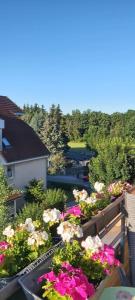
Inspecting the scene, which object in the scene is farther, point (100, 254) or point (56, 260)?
point (100, 254)

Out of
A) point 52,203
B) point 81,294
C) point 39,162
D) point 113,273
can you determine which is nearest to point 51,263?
point 81,294

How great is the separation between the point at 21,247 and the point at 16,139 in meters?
22.9

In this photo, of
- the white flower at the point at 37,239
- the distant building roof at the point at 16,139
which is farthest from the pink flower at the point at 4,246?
the distant building roof at the point at 16,139

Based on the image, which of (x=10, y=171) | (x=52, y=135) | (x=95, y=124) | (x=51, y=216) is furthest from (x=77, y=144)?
(x=51, y=216)

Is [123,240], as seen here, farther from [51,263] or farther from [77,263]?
[51,263]

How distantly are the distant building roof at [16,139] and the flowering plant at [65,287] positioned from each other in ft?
68.2

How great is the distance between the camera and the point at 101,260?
3.22m

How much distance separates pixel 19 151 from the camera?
25.1m

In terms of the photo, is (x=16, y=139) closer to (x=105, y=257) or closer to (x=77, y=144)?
(x=105, y=257)

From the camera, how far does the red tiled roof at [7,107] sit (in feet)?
94.7

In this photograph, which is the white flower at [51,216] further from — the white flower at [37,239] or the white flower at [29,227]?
the white flower at [37,239]

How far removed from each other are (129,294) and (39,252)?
87 centimetres

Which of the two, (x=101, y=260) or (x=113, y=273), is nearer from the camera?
(x=101, y=260)

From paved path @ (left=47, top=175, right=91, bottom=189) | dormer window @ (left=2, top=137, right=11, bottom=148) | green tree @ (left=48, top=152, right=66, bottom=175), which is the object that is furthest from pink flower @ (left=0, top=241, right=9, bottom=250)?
green tree @ (left=48, top=152, right=66, bottom=175)
